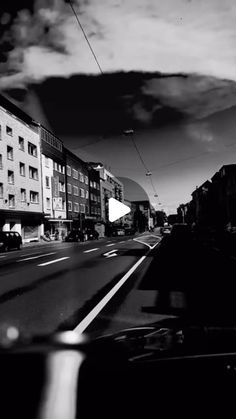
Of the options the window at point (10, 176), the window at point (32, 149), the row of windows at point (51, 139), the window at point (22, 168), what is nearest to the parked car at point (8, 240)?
the window at point (10, 176)

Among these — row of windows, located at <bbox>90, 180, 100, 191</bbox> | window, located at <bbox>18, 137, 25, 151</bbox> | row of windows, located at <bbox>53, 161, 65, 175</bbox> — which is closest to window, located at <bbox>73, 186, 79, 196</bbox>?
row of windows, located at <bbox>53, 161, 65, 175</bbox>

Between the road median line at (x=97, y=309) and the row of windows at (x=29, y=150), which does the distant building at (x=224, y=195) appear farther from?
the road median line at (x=97, y=309)

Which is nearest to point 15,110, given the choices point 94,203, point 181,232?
point 181,232

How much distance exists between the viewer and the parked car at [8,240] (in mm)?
28373

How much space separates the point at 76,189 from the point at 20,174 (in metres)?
24.1

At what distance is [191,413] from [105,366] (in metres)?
0.53

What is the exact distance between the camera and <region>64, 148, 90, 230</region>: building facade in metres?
60.8

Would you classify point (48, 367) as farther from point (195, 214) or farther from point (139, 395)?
point (195, 214)

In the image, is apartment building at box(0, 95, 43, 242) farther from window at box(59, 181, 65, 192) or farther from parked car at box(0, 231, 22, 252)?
window at box(59, 181, 65, 192)

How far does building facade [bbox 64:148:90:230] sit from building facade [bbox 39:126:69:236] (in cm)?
276

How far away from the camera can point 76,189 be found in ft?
216

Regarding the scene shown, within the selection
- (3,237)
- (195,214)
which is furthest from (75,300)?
(195,214)

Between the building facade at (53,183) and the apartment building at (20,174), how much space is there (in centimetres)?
187

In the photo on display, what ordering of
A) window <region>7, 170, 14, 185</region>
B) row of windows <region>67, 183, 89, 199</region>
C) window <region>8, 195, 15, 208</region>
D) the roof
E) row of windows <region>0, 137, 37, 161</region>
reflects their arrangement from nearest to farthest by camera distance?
window <region>8, 195, 15, 208</region> → window <region>7, 170, 14, 185</region> → row of windows <region>0, 137, 37, 161</region> → the roof → row of windows <region>67, 183, 89, 199</region>
